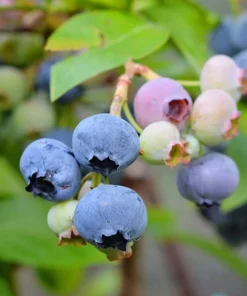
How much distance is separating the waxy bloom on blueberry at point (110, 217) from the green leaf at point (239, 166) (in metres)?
0.25

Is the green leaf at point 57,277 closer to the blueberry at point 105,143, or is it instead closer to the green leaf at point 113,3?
the green leaf at point 113,3

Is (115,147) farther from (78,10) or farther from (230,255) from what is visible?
(230,255)

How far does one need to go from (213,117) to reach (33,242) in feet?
1.26

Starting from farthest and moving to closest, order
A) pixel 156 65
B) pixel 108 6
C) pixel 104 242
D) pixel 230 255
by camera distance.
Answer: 1. pixel 230 255
2. pixel 156 65
3. pixel 108 6
4. pixel 104 242

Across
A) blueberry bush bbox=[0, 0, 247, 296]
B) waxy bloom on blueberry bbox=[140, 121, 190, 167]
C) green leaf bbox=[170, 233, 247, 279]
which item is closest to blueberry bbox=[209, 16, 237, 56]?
blueberry bush bbox=[0, 0, 247, 296]

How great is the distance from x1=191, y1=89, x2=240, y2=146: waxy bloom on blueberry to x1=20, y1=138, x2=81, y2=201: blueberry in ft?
0.35

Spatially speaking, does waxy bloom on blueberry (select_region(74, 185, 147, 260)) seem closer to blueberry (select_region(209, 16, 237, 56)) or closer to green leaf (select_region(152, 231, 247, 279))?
blueberry (select_region(209, 16, 237, 56))

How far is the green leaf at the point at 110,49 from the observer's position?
0.59 meters

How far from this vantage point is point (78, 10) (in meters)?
0.82

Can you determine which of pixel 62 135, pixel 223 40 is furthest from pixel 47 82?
pixel 223 40

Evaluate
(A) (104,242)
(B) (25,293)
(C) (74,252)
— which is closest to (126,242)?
(A) (104,242)

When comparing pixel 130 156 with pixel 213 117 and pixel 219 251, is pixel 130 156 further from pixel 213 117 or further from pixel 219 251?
pixel 219 251

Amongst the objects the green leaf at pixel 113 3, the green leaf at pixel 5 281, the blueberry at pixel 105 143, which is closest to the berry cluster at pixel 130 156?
the blueberry at pixel 105 143

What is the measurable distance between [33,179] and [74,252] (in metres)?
0.37
